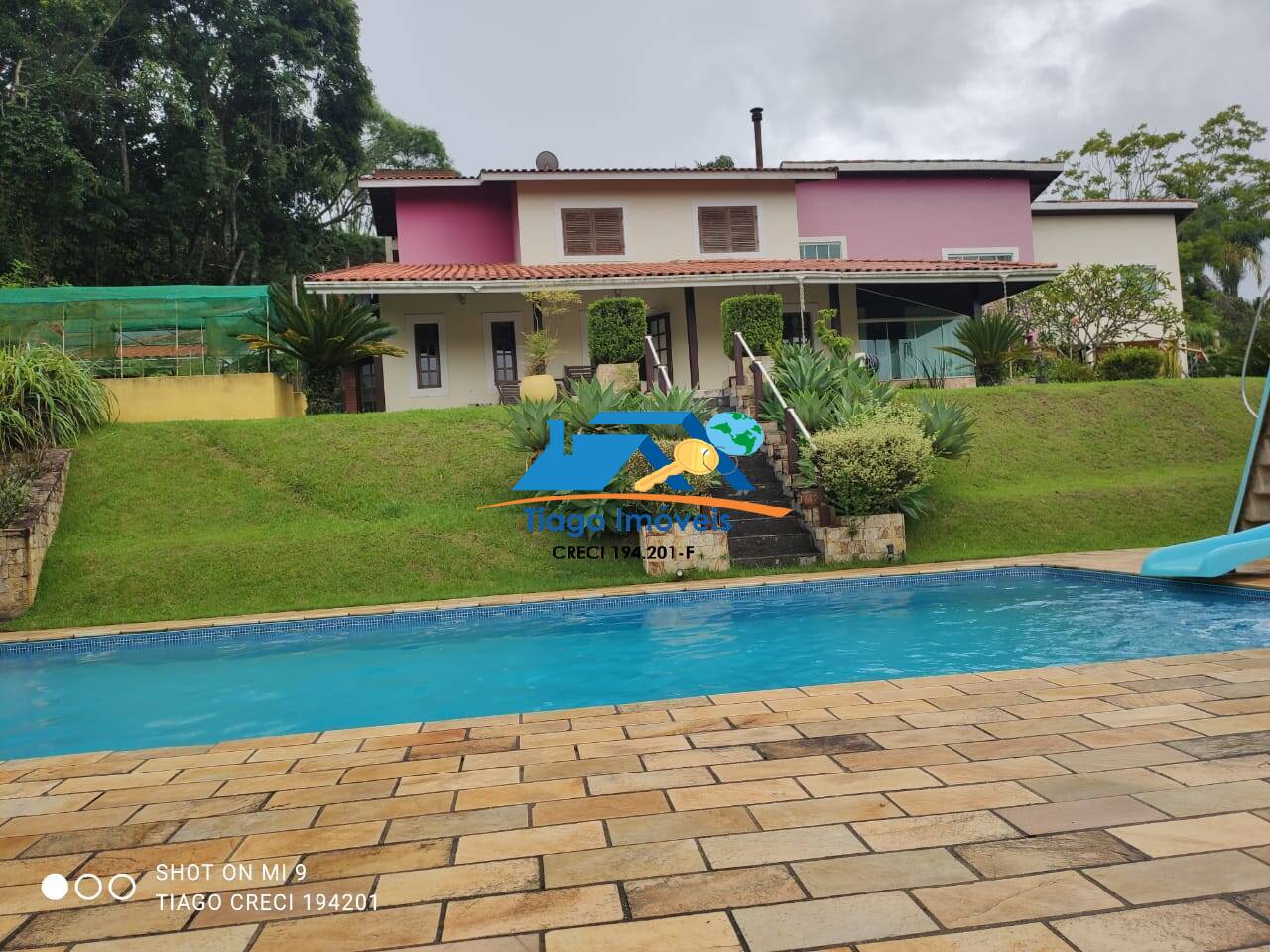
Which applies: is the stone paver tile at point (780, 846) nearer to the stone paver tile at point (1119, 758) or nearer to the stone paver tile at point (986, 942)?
the stone paver tile at point (986, 942)

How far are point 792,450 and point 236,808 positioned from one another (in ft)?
32.1

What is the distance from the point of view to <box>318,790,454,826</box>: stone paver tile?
2.88 meters

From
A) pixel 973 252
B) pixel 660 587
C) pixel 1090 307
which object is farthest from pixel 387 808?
pixel 973 252

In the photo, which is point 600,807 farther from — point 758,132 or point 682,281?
point 758,132

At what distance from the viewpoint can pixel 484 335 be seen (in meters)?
18.8

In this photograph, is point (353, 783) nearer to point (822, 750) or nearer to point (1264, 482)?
point (822, 750)

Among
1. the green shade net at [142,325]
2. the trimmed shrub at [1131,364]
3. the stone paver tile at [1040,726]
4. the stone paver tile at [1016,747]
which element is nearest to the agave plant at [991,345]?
the trimmed shrub at [1131,364]

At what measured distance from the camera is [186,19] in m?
27.0

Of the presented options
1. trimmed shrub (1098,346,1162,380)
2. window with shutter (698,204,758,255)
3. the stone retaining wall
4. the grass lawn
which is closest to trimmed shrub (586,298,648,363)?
the grass lawn

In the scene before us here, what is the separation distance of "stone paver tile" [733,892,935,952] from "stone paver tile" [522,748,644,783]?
1237mm

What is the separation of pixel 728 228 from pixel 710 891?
19.4 meters

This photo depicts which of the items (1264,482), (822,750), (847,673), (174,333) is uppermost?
(174,333)

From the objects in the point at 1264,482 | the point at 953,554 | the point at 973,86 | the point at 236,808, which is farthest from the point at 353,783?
the point at 973,86

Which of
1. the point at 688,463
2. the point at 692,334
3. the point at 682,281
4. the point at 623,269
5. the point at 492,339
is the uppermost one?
the point at 623,269
